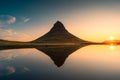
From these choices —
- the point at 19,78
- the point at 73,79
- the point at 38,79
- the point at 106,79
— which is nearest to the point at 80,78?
the point at 73,79

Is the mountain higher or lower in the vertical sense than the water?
higher

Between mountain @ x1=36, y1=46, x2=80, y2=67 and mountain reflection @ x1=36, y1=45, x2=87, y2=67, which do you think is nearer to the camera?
mountain @ x1=36, y1=46, x2=80, y2=67

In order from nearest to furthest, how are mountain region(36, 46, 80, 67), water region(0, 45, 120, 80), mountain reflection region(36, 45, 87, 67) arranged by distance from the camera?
water region(0, 45, 120, 80), mountain region(36, 46, 80, 67), mountain reflection region(36, 45, 87, 67)

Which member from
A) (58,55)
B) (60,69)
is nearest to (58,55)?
(58,55)

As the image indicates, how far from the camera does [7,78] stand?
842 inches

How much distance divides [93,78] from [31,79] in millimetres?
6631

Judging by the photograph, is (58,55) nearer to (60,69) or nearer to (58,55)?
(58,55)

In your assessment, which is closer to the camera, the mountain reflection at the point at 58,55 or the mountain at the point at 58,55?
the mountain at the point at 58,55

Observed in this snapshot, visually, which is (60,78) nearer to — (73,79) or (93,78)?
(73,79)

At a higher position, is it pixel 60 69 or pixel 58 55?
pixel 58 55

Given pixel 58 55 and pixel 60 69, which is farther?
pixel 58 55

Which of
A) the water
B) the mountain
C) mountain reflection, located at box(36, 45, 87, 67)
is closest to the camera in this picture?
the water


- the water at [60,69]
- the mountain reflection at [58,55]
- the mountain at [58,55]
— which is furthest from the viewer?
the mountain reflection at [58,55]

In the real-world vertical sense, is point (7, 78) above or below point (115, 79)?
below
